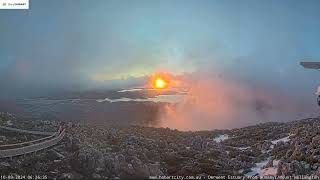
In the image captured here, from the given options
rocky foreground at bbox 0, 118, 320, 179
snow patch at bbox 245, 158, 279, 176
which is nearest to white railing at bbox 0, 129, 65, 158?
rocky foreground at bbox 0, 118, 320, 179

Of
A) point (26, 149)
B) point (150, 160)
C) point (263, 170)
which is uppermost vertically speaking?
point (26, 149)

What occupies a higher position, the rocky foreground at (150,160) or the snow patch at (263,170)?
the rocky foreground at (150,160)

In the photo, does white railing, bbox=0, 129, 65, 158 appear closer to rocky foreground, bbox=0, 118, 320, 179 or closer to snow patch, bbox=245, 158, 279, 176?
rocky foreground, bbox=0, 118, 320, 179

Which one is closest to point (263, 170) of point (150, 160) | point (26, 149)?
point (150, 160)

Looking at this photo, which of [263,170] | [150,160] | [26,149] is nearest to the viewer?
[26,149]

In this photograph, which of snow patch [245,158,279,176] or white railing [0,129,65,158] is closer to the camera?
white railing [0,129,65,158]

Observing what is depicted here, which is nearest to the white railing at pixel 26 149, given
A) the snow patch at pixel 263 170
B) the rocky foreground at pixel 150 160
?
the rocky foreground at pixel 150 160

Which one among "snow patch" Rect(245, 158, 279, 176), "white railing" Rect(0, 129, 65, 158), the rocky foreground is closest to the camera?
the rocky foreground

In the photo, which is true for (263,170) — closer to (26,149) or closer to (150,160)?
(150,160)

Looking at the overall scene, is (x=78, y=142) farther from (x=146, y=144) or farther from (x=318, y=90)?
(x=318, y=90)

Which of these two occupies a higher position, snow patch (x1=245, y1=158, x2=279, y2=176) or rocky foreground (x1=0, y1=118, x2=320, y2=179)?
rocky foreground (x1=0, y1=118, x2=320, y2=179)

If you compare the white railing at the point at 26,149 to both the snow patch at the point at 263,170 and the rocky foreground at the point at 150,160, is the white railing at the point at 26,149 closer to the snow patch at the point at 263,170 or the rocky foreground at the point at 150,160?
the rocky foreground at the point at 150,160
